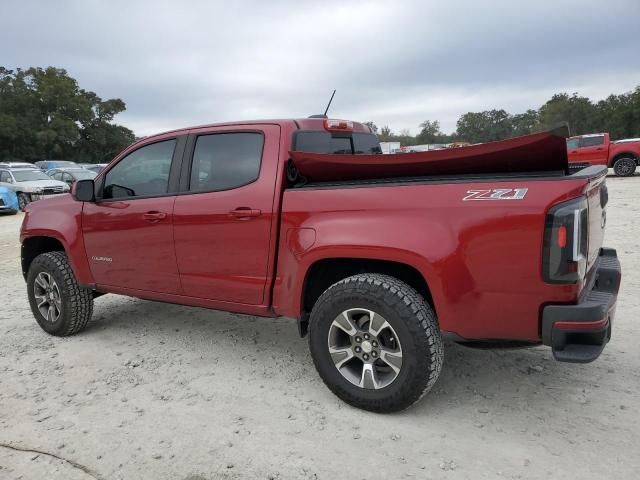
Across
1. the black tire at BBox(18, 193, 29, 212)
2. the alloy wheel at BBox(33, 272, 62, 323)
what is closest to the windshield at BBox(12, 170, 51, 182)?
the black tire at BBox(18, 193, 29, 212)

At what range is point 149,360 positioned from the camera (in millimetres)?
3824

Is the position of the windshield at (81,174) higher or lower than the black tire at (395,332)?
higher

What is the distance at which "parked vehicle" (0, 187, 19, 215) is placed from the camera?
15.4 metres

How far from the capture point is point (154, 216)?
3723 mm

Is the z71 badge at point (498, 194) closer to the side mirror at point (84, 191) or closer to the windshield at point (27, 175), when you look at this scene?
the side mirror at point (84, 191)

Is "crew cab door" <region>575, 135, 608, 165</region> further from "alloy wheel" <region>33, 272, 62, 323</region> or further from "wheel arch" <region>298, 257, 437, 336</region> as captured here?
"alloy wheel" <region>33, 272, 62, 323</region>

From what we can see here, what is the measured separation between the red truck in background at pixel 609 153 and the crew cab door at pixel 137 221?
58.1 feet

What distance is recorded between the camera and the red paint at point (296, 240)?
7.94 feet

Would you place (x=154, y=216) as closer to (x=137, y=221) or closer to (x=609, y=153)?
(x=137, y=221)

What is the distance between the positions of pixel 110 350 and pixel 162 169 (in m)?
1.57

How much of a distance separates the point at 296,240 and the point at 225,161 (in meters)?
0.90

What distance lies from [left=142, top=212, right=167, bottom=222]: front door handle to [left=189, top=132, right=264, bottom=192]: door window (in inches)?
11.8

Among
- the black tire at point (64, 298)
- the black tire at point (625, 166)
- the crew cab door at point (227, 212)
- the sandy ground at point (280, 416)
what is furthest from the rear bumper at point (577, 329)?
the black tire at point (625, 166)

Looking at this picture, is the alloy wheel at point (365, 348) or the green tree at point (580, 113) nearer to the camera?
the alloy wheel at point (365, 348)
